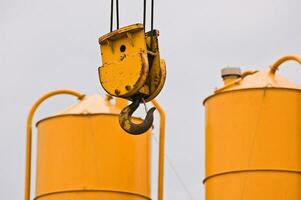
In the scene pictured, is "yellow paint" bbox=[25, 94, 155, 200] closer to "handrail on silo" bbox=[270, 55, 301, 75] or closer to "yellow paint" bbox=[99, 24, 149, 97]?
"handrail on silo" bbox=[270, 55, 301, 75]

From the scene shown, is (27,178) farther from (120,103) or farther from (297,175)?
(297,175)

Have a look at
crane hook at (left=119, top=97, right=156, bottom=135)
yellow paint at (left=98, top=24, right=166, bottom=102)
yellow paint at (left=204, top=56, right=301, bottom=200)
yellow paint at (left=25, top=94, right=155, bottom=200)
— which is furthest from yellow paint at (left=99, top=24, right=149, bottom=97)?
yellow paint at (left=25, top=94, right=155, bottom=200)

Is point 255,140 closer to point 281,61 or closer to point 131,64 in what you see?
point 281,61

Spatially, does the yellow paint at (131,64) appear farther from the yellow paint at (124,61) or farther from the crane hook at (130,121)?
the crane hook at (130,121)

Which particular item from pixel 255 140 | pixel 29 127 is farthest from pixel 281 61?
pixel 29 127

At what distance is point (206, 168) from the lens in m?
23.7

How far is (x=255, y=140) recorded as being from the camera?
22.9 m

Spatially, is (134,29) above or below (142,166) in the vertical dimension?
above

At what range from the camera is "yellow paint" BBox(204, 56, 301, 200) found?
22703 millimetres

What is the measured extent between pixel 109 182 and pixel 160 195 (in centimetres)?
90

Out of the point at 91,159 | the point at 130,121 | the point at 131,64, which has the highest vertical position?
the point at 131,64

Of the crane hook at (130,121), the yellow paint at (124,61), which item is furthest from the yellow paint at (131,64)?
the crane hook at (130,121)

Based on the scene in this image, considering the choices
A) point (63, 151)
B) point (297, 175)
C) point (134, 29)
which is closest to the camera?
point (134, 29)

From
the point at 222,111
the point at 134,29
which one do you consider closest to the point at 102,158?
the point at 222,111
